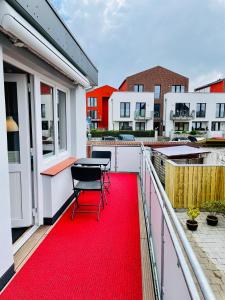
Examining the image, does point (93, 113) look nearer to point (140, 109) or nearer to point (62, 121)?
point (140, 109)

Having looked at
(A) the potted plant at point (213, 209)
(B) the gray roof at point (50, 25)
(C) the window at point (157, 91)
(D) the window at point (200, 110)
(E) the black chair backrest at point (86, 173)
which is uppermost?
(C) the window at point (157, 91)

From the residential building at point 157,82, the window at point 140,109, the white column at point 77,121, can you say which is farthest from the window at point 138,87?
the white column at point 77,121

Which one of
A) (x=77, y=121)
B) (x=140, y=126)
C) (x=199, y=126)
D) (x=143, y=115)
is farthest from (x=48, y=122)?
(x=199, y=126)

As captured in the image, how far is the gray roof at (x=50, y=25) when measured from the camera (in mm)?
2090

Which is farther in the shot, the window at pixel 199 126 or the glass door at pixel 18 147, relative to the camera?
the window at pixel 199 126

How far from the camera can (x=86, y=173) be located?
3979 mm

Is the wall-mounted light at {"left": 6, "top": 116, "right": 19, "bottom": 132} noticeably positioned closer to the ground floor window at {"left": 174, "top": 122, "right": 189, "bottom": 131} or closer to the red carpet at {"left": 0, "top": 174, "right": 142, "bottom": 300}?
the red carpet at {"left": 0, "top": 174, "right": 142, "bottom": 300}

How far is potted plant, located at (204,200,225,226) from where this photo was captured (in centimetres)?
563

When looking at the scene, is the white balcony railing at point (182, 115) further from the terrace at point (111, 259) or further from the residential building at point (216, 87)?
the terrace at point (111, 259)

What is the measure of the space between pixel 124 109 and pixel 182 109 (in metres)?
7.18

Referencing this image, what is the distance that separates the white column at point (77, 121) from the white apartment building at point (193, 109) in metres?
23.7

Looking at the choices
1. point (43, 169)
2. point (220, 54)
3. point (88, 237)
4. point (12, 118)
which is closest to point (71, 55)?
point (12, 118)

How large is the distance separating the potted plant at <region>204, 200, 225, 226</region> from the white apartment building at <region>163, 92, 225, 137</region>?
2277 centimetres

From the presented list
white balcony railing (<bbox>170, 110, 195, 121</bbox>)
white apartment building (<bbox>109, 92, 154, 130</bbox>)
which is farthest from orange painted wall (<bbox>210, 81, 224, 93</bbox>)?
white apartment building (<bbox>109, 92, 154, 130</bbox>)
